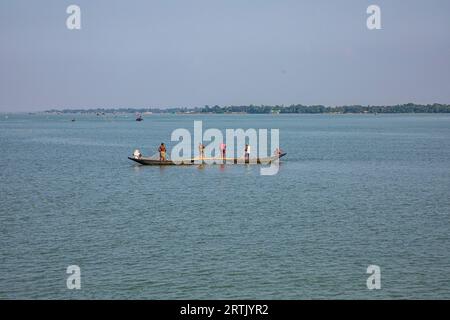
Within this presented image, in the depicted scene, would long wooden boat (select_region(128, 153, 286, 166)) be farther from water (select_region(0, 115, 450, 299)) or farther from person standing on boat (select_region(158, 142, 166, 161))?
water (select_region(0, 115, 450, 299))

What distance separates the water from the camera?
82.4ft

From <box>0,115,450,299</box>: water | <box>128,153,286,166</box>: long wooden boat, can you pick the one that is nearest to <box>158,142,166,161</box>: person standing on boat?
<box>128,153,286,166</box>: long wooden boat

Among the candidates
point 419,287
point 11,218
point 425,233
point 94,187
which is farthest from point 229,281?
point 94,187

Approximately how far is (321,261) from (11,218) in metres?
18.8

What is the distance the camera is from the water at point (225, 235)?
25.1m

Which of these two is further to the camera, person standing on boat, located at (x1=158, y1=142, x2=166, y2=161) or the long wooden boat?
the long wooden boat

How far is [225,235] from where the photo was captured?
33.5m

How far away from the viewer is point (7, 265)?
2778 centimetres

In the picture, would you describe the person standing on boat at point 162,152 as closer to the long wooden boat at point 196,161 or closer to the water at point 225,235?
the long wooden boat at point 196,161

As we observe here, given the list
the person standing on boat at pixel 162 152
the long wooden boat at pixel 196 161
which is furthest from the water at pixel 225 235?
the long wooden boat at pixel 196 161

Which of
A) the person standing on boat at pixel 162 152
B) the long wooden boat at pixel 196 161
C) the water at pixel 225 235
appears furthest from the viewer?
the long wooden boat at pixel 196 161

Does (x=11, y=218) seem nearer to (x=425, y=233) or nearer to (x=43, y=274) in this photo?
(x=43, y=274)

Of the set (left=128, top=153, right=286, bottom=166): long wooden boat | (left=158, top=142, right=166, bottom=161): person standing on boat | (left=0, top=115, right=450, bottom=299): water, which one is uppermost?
(left=158, top=142, right=166, bottom=161): person standing on boat

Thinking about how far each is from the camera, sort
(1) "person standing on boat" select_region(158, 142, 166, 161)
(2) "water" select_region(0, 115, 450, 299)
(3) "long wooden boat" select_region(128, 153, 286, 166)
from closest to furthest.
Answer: (2) "water" select_region(0, 115, 450, 299) < (1) "person standing on boat" select_region(158, 142, 166, 161) < (3) "long wooden boat" select_region(128, 153, 286, 166)
